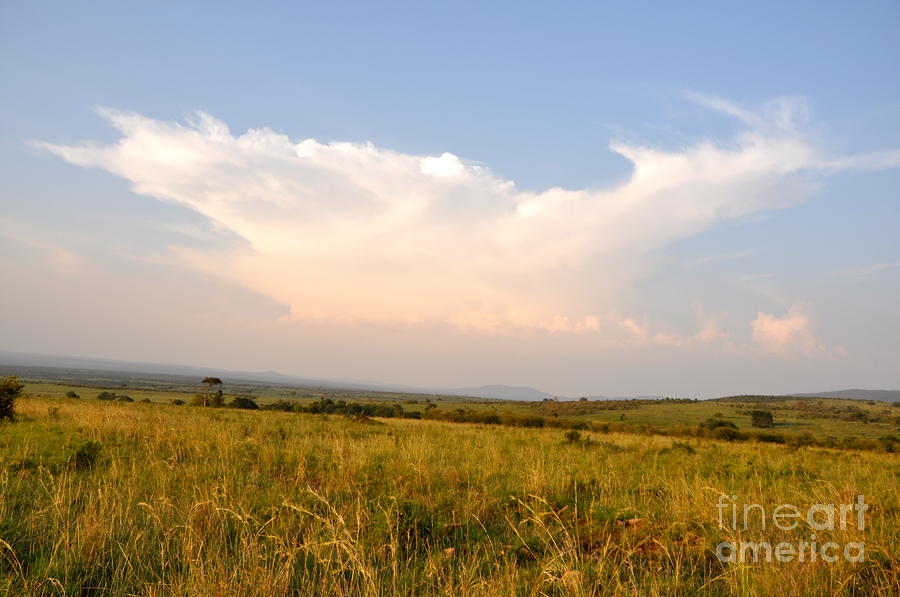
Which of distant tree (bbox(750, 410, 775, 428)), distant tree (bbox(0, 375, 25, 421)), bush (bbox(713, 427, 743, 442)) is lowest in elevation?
distant tree (bbox(750, 410, 775, 428))

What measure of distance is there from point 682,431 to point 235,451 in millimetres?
39616

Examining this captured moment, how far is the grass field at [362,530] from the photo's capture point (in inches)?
148

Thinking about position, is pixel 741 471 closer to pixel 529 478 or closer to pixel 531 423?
pixel 529 478

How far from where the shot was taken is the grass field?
3762 millimetres

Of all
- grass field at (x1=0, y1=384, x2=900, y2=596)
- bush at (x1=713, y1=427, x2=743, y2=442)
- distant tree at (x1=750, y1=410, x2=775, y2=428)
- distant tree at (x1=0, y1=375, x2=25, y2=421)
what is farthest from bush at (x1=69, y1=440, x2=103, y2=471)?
distant tree at (x1=750, y1=410, x2=775, y2=428)

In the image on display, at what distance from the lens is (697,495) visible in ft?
22.5

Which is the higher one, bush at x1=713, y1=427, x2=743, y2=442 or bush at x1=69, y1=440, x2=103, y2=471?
bush at x1=69, y1=440, x2=103, y2=471

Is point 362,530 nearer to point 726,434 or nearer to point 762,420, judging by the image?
point 726,434

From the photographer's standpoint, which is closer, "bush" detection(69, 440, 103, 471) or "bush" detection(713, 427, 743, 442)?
"bush" detection(69, 440, 103, 471)

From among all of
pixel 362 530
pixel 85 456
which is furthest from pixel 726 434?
pixel 85 456

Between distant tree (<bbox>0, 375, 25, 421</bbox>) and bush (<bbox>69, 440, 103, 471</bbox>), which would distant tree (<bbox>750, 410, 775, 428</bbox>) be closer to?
bush (<bbox>69, 440, 103, 471</bbox>)

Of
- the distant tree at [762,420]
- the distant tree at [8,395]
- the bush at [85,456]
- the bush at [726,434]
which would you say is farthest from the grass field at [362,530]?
the distant tree at [762,420]

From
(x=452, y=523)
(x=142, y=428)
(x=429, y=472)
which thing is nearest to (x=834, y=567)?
(x=452, y=523)

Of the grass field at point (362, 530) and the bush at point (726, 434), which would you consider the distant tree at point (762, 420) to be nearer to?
the bush at point (726, 434)
